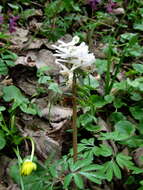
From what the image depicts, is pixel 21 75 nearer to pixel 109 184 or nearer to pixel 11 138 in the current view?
pixel 11 138

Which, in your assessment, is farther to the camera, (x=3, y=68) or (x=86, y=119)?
(x=3, y=68)

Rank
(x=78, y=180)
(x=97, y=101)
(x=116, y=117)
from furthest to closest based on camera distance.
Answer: (x=97, y=101), (x=116, y=117), (x=78, y=180)

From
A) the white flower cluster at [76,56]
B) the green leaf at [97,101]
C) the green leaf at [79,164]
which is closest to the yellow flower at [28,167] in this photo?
the green leaf at [79,164]

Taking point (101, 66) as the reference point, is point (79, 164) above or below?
above

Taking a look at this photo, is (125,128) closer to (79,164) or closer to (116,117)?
(116,117)

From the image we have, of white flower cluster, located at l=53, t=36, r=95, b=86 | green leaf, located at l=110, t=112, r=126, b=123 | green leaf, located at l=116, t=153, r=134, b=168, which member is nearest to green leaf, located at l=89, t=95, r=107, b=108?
green leaf, located at l=110, t=112, r=126, b=123

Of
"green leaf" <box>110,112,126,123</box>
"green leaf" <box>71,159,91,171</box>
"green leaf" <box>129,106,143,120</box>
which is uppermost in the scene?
"green leaf" <box>71,159,91,171</box>

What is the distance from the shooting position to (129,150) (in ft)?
6.18

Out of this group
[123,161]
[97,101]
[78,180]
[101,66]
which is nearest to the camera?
[78,180]

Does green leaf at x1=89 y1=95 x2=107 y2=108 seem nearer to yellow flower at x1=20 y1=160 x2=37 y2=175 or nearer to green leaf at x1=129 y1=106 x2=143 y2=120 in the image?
green leaf at x1=129 y1=106 x2=143 y2=120

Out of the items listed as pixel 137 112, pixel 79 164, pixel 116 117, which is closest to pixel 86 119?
pixel 116 117

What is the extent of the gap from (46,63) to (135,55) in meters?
0.80

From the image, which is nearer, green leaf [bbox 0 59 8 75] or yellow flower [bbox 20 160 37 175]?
yellow flower [bbox 20 160 37 175]

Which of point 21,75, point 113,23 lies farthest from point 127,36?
point 21,75
